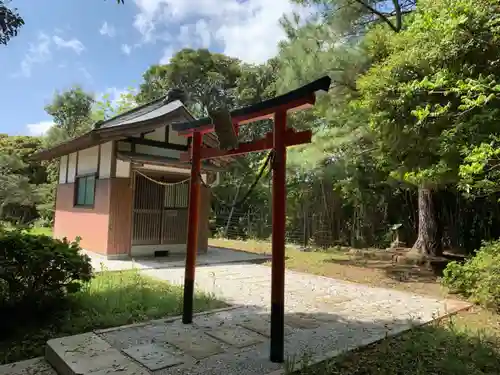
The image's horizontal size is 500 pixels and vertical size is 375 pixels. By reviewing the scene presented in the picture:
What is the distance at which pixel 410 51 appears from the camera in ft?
17.5

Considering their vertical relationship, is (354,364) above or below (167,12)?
below

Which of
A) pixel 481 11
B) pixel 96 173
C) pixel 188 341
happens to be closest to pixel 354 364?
pixel 188 341

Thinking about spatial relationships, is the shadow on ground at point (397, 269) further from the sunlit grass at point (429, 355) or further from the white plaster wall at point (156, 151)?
the white plaster wall at point (156, 151)

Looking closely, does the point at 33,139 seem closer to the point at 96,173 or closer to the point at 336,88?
the point at 96,173

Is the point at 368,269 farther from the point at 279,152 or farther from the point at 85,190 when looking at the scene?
the point at 85,190

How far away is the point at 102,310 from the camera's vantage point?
411cm

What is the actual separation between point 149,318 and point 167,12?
6392 mm

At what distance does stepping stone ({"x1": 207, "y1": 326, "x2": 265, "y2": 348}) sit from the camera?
3.38 meters

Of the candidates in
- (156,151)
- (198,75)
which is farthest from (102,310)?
(198,75)

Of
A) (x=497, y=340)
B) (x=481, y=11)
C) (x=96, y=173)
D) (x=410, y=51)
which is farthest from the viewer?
(x=96, y=173)

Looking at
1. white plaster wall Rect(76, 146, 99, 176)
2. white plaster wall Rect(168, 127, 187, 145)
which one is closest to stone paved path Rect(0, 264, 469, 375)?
white plaster wall Rect(168, 127, 187, 145)

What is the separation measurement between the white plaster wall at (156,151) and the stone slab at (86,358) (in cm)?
557

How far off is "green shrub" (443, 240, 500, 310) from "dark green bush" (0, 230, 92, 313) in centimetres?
497

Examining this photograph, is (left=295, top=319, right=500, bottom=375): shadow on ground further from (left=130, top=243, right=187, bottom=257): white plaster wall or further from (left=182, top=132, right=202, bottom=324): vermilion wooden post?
(left=130, top=243, right=187, bottom=257): white plaster wall
